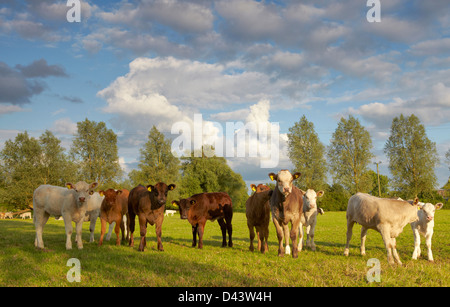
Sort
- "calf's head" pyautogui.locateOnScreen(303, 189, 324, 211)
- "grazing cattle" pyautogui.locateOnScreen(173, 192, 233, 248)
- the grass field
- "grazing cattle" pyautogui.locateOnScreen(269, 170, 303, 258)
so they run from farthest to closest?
1. "grazing cattle" pyautogui.locateOnScreen(173, 192, 233, 248)
2. "calf's head" pyautogui.locateOnScreen(303, 189, 324, 211)
3. "grazing cattle" pyautogui.locateOnScreen(269, 170, 303, 258)
4. the grass field

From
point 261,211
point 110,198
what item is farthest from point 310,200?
point 110,198

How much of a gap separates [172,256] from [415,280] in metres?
6.06

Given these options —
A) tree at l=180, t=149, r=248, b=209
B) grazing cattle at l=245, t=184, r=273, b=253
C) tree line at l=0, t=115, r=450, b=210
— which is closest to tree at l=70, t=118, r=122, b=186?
tree line at l=0, t=115, r=450, b=210

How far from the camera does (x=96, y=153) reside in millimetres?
53812

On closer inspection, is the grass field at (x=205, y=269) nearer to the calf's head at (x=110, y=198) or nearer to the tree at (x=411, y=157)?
the calf's head at (x=110, y=198)

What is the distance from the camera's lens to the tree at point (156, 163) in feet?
187

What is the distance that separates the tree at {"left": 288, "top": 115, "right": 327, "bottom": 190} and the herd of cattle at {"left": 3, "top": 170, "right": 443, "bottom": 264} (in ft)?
142

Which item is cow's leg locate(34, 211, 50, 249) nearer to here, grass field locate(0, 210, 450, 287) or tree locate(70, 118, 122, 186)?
grass field locate(0, 210, 450, 287)

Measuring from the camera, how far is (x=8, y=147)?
51938 mm

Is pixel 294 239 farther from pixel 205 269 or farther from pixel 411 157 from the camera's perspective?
pixel 411 157

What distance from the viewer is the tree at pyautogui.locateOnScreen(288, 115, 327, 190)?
54094 millimetres

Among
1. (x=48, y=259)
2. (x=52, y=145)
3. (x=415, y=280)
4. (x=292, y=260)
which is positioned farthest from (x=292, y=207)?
(x=52, y=145)

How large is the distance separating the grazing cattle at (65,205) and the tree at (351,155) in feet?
169

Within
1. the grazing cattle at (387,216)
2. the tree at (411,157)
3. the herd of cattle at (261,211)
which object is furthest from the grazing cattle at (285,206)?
the tree at (411,157)
